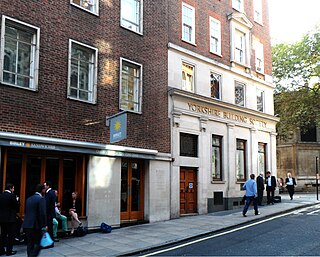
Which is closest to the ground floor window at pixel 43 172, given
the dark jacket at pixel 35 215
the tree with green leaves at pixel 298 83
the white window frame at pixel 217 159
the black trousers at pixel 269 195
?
the dark jacket at pixel 35 215

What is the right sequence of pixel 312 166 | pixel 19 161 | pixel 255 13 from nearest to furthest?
1. pixel 19 161
2. pixel 255 13
3. pixel 312 166

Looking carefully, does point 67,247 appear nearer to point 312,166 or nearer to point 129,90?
point 129,90

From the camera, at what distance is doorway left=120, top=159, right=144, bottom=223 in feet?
47.5

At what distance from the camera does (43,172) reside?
38.9ft

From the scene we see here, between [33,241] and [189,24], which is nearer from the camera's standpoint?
[33,241]

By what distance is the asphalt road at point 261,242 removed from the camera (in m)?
9.29

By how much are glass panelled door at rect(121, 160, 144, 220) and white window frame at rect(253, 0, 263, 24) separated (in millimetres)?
13940

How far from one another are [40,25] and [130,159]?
19.7 feet

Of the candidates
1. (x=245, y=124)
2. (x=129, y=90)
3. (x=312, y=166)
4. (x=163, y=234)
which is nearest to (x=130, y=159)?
(x=129, y=90)

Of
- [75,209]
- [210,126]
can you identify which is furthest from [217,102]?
[75,209]

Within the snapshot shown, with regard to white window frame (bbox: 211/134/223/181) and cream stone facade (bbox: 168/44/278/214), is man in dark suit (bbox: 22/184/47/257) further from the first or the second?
white window frame (bbox: 211/134/223/181)

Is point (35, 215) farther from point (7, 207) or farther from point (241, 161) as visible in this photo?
point (241, 161)

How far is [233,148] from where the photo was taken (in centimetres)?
2016

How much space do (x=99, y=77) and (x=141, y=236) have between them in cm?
580
